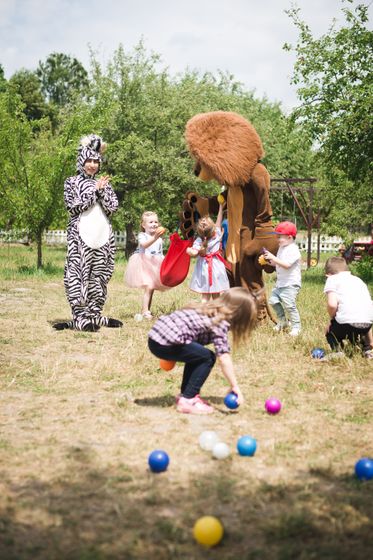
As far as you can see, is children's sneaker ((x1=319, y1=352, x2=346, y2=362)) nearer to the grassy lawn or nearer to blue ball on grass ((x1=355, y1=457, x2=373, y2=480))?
the grassy lawn

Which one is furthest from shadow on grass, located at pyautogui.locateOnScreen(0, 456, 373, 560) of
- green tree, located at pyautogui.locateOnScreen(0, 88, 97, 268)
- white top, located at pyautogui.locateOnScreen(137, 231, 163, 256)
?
green tree, located at pyautogui.locateOnScreen(0, 88, 97, 268)

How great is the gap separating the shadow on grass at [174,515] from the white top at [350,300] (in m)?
3.20

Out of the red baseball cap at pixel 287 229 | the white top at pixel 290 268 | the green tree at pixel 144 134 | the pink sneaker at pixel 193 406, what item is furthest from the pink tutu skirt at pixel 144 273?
the green tree at pixel 144 134

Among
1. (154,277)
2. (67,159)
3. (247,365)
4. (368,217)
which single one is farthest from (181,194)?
(247,365)

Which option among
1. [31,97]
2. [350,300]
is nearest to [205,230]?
[350,300]

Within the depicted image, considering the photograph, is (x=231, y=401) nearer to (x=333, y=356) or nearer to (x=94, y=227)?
(x=333, y=356)

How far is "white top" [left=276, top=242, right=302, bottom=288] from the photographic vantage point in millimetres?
8281

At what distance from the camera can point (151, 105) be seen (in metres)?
23.5

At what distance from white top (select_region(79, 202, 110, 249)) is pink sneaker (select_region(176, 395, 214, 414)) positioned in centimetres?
403

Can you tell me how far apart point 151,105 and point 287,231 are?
16.6 meters

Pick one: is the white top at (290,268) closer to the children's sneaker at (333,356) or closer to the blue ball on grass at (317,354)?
the blue ball on grass at (317,354)

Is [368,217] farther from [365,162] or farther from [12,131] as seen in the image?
[12,131]

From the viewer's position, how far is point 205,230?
857cm

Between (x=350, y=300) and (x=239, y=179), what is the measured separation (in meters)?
2.54
